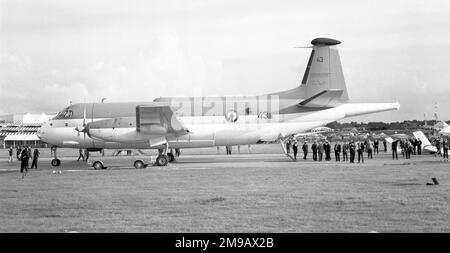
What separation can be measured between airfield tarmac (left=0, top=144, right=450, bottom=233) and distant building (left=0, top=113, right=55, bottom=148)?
267 ft

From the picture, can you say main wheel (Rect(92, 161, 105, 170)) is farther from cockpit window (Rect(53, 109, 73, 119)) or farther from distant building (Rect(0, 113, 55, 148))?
distant building (Rect(0, 113, 55, 148))

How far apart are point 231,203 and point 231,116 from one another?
17447mm

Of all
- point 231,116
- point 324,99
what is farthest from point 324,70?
point 231,116

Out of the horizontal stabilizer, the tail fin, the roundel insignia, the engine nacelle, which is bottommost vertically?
the engine nacelle

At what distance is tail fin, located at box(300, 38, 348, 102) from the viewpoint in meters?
32.5

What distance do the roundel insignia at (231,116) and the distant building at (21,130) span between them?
7172 cm

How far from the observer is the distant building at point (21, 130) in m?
98.2

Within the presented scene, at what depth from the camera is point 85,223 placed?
35.7 ft

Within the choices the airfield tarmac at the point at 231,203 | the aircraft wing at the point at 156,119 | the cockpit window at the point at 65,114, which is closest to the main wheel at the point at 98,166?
the aircraft wing at the point at 156,119

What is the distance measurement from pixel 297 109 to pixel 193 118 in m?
6.75

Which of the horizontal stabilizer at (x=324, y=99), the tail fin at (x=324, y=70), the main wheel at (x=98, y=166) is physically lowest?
the main wheel at (x=98, y=166)

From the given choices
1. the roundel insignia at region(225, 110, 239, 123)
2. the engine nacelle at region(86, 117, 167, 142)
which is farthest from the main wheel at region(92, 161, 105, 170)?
the roundel insignia at region(225, 110, 239, 123)

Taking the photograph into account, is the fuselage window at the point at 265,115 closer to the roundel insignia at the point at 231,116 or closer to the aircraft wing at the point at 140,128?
the roundel insignia at the point at 231,116
